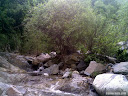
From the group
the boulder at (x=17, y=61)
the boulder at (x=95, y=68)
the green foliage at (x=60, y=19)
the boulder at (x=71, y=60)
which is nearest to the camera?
the boulder at (x=95, y=68)

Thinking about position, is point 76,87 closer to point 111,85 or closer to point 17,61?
point 111,85

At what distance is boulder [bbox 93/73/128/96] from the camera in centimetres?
418

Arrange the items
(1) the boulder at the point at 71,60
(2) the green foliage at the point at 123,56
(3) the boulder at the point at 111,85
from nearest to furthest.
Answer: (3) the boulder at the point at 111,85, (2) the green foliage at the point at 123,56, (1) the boulder at the point at 71,60

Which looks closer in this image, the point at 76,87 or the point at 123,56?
the point at 76,87

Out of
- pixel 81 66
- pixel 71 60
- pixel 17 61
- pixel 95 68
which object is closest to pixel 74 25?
pixel 71 60

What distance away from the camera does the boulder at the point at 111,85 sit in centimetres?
418

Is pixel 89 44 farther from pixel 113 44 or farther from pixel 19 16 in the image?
pixel 19 16

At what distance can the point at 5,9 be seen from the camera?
44.5 feet

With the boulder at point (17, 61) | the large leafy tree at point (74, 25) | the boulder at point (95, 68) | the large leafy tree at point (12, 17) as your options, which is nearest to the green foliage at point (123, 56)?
the large leafy tree at point (74, 25)

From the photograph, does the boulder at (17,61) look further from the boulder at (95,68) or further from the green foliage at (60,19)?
the boulder at (95,68)

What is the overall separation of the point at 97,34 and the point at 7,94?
6.74m

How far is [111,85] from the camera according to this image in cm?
445

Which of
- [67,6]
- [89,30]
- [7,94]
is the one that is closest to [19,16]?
[67,6]

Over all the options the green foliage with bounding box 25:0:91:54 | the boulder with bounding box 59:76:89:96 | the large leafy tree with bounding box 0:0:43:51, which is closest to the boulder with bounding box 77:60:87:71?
the green foliage with bounding box 25:0:91:54
